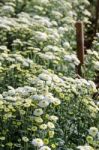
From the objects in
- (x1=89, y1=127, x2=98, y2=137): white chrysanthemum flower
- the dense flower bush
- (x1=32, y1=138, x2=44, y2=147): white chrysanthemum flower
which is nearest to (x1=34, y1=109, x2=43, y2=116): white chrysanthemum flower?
the dense flower bush

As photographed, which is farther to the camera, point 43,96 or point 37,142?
point 43,96

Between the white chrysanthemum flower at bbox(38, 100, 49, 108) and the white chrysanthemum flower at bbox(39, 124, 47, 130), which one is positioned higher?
the white chrysanthemum flower at bbox(38, 100, 49, 108)

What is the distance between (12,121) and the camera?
4203mm

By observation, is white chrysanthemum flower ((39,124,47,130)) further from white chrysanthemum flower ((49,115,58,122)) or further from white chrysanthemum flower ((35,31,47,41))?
white chrysanthemum flower ((35,31,47,41))

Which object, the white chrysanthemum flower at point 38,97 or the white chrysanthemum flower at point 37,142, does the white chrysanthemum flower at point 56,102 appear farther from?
the white chrysanthemum flower at point 37,142

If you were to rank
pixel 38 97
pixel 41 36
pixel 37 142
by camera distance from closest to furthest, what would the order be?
1. pixel 37 142
2. pixel 38 97
3. pixel 41 36

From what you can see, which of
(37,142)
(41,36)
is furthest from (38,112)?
(41,36)

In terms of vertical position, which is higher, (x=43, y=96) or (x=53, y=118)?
(x=43, y=96)

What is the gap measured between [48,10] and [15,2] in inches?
19.3

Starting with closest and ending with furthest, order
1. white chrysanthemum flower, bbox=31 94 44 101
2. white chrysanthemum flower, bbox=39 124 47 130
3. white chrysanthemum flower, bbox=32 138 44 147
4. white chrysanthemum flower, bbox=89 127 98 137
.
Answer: white chrysanthemum flower, bbox=32 138 44 147 < white chrysanthemum flower, bbox=39 124 47 130 < white chrysanthemum flower, bbox=89 127 98 137 < white chrysanthemum flower, bbox=31 94 44 101

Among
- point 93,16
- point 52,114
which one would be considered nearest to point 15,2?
point 93,16

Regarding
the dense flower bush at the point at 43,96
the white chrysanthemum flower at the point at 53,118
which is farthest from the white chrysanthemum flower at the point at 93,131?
the white chrysanthemum flower at the point at 53,118

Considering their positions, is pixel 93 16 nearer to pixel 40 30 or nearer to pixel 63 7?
pixel 63 7

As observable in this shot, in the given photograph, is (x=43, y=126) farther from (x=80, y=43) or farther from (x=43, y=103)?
(x=80, y=43)
